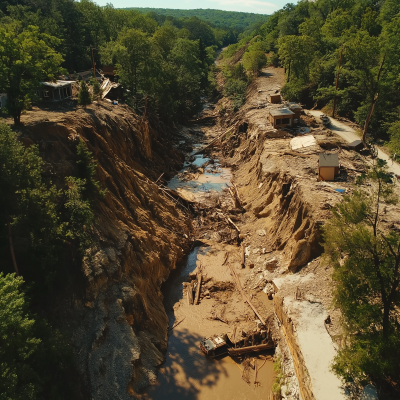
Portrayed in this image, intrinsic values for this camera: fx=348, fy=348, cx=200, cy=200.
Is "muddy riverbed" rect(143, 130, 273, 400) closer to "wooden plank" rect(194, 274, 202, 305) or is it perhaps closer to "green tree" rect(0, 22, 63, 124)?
"wooden plank" rect(194, 274, 202, 305)

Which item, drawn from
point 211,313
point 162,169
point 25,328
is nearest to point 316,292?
point 211,313

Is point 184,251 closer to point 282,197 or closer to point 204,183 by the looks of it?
point 282,197

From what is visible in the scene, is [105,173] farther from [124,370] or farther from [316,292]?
[316,292]

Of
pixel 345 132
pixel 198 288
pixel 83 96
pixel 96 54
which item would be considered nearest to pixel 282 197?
pixel 198 288

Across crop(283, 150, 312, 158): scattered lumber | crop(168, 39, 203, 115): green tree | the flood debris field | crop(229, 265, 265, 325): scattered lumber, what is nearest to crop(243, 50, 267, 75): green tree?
crop(168, 39, 203, 115): green tree

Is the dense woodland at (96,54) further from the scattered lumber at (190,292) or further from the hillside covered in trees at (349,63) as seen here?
the hillside covered in trees at (349,63)

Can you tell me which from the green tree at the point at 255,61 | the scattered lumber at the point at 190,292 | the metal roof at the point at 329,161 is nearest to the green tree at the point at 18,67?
the scattered lumber at the point at 190,292
